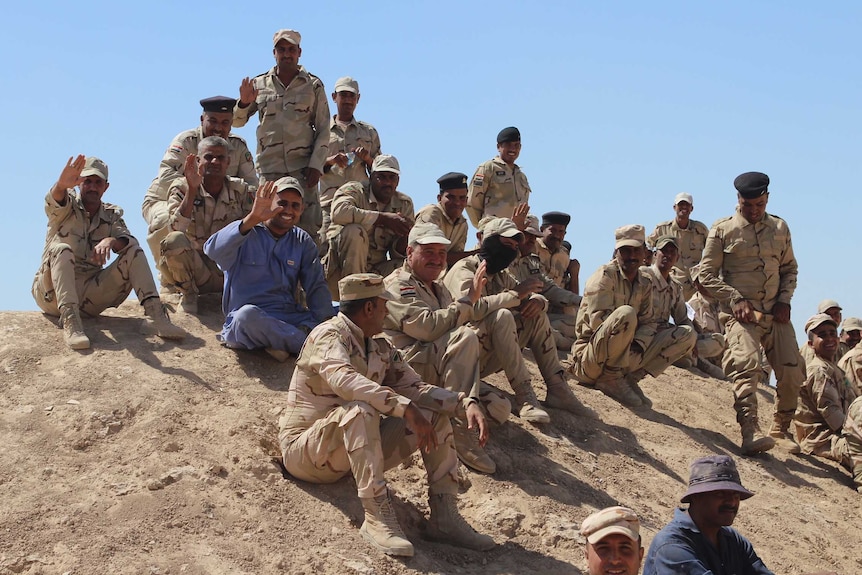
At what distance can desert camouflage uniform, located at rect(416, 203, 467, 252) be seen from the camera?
1116cm

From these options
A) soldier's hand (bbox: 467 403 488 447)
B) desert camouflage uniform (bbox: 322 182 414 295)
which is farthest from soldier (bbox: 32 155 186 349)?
soldier's hand (bbox: 467 403 488 447)

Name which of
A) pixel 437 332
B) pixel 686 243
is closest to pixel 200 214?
pixel 437 332

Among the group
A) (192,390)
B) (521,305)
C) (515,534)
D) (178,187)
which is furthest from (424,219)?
(515,534)

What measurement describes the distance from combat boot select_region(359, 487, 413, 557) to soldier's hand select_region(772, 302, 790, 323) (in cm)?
575

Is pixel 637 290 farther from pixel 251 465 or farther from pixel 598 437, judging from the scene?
pixel 251 465

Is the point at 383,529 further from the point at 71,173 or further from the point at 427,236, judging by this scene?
the point at 71,173

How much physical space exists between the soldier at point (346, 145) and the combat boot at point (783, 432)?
523cm

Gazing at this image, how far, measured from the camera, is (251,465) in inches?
301

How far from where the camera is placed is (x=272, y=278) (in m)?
9.36

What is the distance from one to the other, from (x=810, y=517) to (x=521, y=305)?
307cm

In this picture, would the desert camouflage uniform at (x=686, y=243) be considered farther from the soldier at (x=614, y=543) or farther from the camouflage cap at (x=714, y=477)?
the soldier at (x=614, y=543)

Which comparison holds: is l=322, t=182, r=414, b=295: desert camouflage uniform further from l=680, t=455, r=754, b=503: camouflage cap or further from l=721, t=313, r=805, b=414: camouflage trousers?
l=680, t=455, r=754, b=503: camouflage cap

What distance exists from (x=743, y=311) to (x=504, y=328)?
9.88 ft

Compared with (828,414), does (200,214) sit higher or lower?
higher
